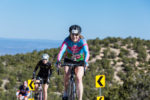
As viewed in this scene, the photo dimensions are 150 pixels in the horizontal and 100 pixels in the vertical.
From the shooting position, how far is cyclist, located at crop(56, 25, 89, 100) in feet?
30.9

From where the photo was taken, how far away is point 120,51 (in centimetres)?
4428

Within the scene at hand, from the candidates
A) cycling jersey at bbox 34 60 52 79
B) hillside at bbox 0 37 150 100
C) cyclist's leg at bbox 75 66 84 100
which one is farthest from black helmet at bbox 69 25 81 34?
hillside at bbox 0 37 150 100

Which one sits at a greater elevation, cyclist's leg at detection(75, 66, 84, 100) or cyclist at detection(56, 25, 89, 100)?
cyclist at detection(56, 25, 89, 100)

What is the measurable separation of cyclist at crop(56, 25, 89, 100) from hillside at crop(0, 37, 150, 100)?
9610 millimetres

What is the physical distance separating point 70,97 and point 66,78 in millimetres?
566

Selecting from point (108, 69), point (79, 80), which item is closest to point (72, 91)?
point (79, 80)

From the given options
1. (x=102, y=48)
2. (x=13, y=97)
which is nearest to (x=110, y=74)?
(x=102, y=48)

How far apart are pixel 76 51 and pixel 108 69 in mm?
27773

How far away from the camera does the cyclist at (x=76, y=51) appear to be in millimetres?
9414

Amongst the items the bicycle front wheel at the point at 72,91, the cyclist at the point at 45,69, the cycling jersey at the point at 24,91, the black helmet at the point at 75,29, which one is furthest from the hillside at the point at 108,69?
the black helmet at the point at 75,29

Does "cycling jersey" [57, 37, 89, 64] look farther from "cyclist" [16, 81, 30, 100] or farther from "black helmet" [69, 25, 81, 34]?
"cyclist" [16, 81, 30, 100]

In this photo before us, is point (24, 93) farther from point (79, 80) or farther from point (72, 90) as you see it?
point (79, 80)

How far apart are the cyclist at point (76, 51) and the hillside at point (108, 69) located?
961cm

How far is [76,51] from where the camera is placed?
382 inches
